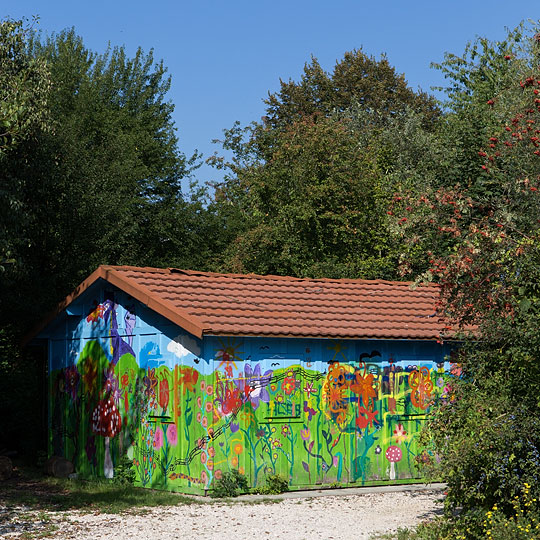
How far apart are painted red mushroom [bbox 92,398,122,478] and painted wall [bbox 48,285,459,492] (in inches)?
0.9

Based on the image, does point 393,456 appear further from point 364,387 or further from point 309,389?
Answer: point 309,389

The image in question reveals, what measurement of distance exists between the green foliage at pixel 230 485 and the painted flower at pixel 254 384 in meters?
1.24

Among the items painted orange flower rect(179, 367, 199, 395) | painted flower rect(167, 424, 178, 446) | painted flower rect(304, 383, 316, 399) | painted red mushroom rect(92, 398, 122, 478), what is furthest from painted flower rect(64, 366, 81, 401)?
painted flower rect(304, 383, 316, 399)

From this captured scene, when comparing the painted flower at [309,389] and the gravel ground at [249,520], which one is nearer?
the gravel ground at [249,520]

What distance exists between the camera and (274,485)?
1531 centimetres

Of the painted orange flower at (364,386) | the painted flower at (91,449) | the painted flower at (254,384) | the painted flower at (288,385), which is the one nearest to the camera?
the painted flower at (254,384)

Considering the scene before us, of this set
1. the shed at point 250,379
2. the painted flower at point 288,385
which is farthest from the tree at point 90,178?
the painted flower at point 288,385

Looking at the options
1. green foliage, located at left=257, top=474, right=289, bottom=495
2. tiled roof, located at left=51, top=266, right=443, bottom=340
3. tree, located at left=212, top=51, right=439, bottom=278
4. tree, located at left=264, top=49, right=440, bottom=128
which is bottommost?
green foliage, located at left=257, top=474, right=289, bottom=495

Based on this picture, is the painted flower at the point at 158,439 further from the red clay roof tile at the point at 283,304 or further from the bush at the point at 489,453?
the bush at the point at 489,453

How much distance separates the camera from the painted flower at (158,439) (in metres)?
16.2

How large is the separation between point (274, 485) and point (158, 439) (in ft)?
7.94

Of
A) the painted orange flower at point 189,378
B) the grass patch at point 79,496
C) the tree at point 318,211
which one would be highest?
the tree at point 318,211

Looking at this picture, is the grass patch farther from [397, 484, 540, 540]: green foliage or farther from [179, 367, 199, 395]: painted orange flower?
[397, 484, 540, 540]: green foliage

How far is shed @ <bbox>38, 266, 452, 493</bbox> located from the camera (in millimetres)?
15359
